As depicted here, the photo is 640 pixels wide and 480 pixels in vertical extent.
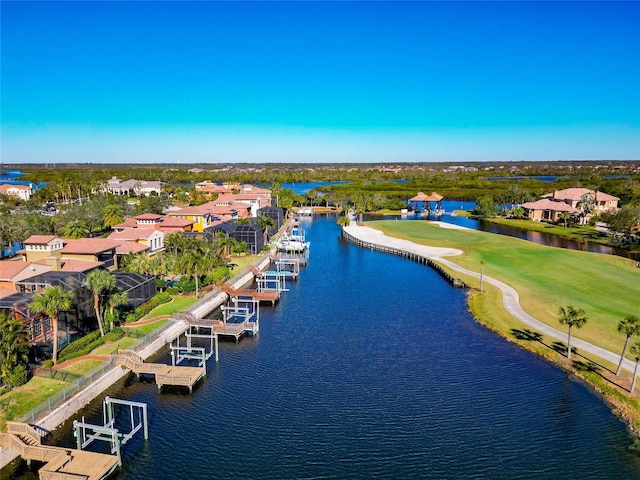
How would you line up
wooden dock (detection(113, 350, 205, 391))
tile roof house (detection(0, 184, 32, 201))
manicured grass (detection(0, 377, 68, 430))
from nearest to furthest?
manicured grass (detection(0, 377, 68, 430)) < wooden dock (detection(113, 350, 205, 391)) < tile roof house (detection(0, 184, 32, 201))

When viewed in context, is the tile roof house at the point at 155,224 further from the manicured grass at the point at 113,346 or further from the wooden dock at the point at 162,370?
the wooden dock at the point at 162,370

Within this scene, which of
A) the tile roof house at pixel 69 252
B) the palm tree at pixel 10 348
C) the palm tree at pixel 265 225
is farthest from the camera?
the palm tree at pixel 265 225

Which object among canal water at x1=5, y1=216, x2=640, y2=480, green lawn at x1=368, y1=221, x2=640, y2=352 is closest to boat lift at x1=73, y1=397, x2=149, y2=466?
canal water at x1=5, y1=216, x2=640, y2=480

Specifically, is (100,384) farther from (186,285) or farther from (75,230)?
(75,230)

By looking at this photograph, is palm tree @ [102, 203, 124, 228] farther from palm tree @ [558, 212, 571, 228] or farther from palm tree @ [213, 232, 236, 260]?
palm tree @ [558, 212, 571, 228]

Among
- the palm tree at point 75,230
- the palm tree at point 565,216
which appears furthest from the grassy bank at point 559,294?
the palm tree at point 75,230

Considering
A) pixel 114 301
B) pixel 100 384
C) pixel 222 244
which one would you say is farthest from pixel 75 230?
pixel 100 384
